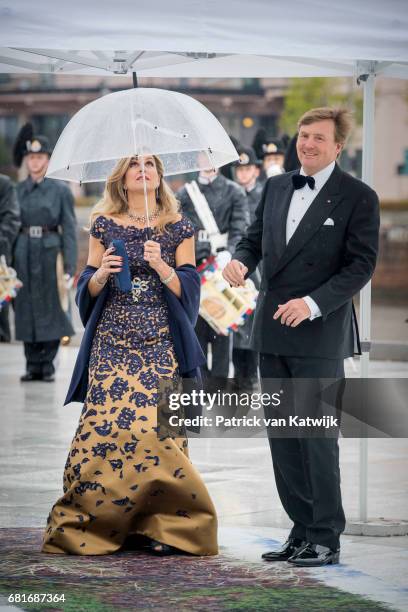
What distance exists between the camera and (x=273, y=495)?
25.3 feet

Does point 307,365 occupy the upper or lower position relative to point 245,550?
upper

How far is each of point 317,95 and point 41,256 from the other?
87.6 ft

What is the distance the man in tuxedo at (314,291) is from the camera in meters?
5.80

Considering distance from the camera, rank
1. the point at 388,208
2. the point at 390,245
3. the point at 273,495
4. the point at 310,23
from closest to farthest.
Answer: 1. the point at 310,23
2. the point at 273,495
3. the point at 390,245
4. the point at 388,208

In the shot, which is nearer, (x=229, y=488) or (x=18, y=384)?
(x=229, y=488)

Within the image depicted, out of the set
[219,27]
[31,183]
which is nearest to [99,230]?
[219,27]

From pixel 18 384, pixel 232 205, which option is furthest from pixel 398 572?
pixel 18 384

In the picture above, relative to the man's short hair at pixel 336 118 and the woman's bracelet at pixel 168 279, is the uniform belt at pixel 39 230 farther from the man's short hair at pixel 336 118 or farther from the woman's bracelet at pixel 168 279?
the man's short hair at pixel 336 118

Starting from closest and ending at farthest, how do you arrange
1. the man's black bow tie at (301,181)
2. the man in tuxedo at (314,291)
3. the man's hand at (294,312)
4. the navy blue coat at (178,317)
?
the man's hand at (294,312) < the man in tuxedo at (314,291) < the man's black bow tie at (301,181) < the navy blue coat at (178,317)

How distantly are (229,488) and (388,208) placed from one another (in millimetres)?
31100

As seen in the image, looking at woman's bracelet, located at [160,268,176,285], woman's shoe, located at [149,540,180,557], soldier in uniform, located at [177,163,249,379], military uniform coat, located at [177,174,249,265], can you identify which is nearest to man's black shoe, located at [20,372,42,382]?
soldier in uniform, located at [177,163,249,379]

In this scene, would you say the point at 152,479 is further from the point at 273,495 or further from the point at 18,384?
the point at 18,384

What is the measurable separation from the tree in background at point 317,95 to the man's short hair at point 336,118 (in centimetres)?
3094

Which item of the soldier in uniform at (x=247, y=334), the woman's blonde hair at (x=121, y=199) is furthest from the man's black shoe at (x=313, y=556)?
the soldier in uniform at (x=247, y=334)
